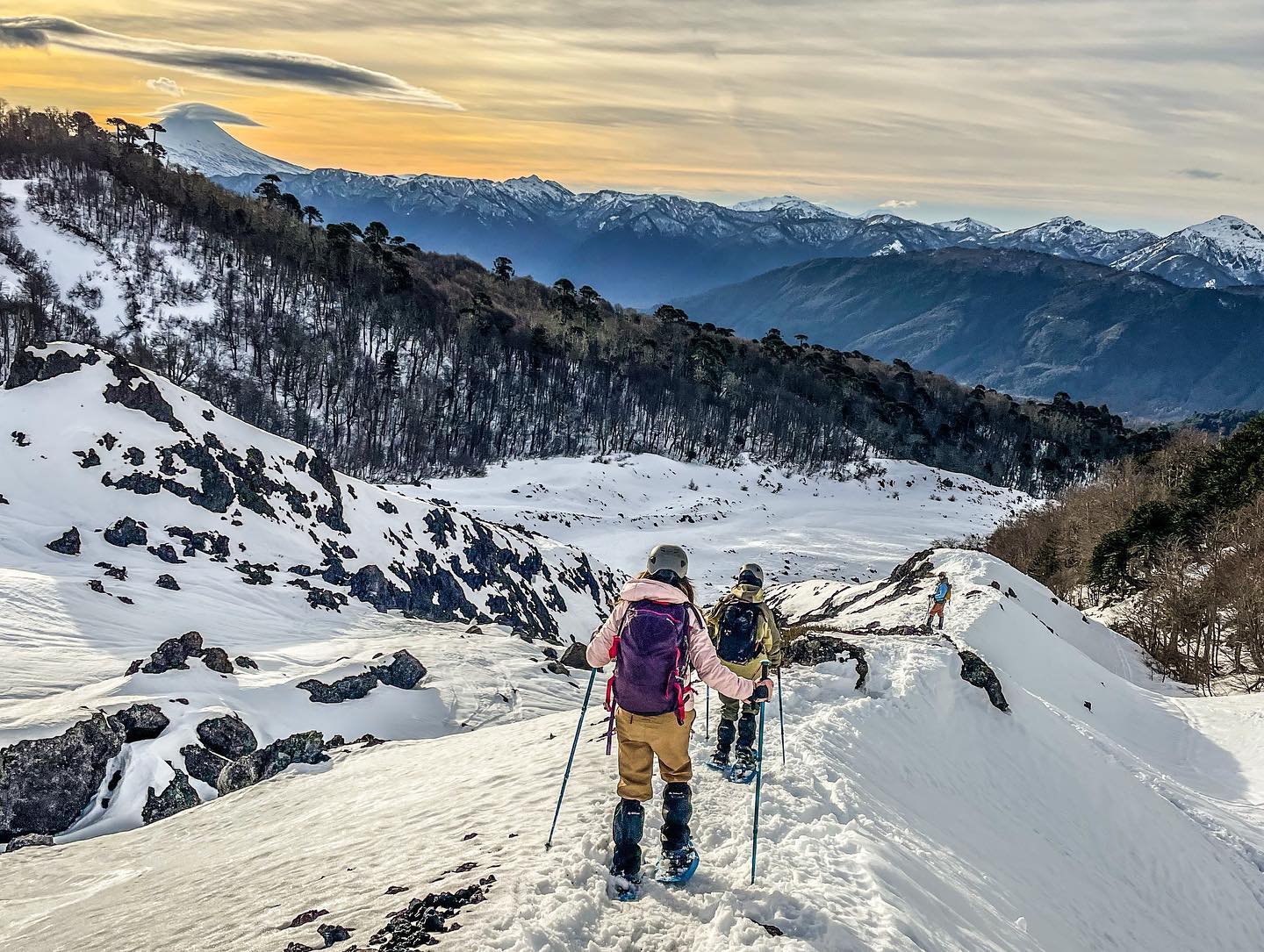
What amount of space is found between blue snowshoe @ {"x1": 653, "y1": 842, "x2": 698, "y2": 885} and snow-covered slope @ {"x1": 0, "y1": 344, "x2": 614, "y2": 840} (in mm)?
9976

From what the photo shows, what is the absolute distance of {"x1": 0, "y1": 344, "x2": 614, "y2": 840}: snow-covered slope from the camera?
14.4 meters

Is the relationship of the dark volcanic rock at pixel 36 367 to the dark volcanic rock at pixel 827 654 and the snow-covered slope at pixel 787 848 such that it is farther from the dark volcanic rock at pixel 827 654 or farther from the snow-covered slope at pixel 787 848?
the dark volcanic rock at pixel 827 654

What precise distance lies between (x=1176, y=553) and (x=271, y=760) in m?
34.7

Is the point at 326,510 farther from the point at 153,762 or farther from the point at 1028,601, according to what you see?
the point at 1028,601

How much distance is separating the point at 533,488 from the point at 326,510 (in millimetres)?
34409

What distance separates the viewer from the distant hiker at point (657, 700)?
19.2ft

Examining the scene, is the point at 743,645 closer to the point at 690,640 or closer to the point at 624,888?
the point at 690,640

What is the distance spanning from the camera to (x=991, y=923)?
6680 mm

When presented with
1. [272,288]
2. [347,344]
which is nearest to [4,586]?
[347,344]

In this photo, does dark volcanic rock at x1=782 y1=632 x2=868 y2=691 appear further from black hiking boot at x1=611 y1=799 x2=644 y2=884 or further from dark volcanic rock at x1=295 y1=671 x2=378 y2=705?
dark volcanic rock at x1=295 y1=671 x2=378 y2=705

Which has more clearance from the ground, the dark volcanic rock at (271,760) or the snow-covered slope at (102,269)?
the snow-covered slope at (102,269)

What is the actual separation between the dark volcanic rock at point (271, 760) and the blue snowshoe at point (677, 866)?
376 inches

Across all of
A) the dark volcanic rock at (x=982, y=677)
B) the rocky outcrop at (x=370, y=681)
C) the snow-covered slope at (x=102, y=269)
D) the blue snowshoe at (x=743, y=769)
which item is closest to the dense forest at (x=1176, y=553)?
the dark volcanic rock at (x=982, y=677)

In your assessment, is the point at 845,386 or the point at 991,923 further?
the point at 845,386
